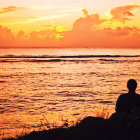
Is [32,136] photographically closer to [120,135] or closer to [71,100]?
[120,135]

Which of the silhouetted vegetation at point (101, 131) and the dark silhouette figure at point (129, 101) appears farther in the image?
the dark silhouette figure at point (129, 101)

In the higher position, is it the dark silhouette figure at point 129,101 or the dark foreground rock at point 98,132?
the dark silhouette figure at point 129,101

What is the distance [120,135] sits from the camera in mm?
5602

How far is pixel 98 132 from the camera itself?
5.85 m

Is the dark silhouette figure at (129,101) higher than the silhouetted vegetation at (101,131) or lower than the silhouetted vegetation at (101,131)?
higher

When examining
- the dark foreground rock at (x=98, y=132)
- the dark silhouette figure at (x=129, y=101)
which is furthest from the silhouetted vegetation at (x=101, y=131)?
the dark silhouette figure at (x=129, y=101)

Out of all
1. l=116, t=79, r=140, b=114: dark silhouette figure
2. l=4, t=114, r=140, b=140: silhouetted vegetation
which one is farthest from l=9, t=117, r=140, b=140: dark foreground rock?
l=116, t=79, r=140, b=114: dark silhouette figure

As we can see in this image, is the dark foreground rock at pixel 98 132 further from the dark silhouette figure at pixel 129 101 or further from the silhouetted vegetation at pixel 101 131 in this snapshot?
the dark silhouette figure at pixel 129 101

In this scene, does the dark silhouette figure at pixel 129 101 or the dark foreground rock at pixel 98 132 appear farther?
the dark silhouette figure at pixel 129 101

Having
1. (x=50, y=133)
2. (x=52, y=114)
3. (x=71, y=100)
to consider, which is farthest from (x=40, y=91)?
(x=50, y=133)

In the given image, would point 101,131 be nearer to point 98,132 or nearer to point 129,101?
point 98,132

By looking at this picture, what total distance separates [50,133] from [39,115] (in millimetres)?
4151

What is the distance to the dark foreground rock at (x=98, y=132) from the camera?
5.52 meters

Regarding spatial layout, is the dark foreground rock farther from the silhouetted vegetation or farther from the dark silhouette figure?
the dark silhouette figure
